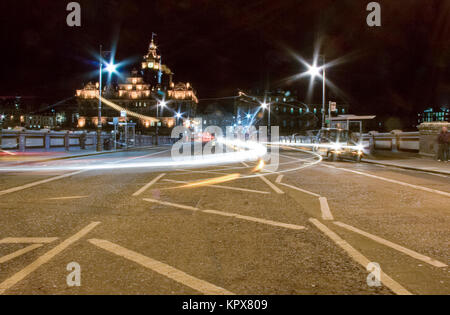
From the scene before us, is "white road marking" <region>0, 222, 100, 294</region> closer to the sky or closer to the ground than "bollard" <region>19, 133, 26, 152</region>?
→ closer to the ground

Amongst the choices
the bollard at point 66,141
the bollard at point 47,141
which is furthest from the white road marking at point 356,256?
the bollard at point 66,141

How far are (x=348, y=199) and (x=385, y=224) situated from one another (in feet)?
8.11

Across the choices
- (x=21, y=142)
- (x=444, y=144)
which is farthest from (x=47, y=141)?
(x=444, y=144)

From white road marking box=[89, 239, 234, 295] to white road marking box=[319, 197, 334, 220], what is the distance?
351 centimetres

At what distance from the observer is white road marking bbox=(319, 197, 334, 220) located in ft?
22.0

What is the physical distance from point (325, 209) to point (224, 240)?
9.87ft

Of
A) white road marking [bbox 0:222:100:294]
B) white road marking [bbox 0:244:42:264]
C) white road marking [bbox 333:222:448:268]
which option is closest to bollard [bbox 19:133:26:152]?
white road marking [bbox 0:222:100:294]

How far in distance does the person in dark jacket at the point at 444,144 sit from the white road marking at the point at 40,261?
19.9 meters

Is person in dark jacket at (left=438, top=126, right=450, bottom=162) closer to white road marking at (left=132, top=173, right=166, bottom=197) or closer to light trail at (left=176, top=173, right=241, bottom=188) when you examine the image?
light trail at (left=176, top=173, right=241, bottom=188)

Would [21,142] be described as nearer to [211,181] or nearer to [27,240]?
[211,181]

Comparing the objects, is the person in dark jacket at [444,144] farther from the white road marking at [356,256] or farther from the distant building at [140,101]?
the distant building at [140,101]

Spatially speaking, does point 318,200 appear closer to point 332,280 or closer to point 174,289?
point 332,280

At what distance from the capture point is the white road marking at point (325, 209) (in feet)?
22.0

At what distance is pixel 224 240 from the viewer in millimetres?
5203
